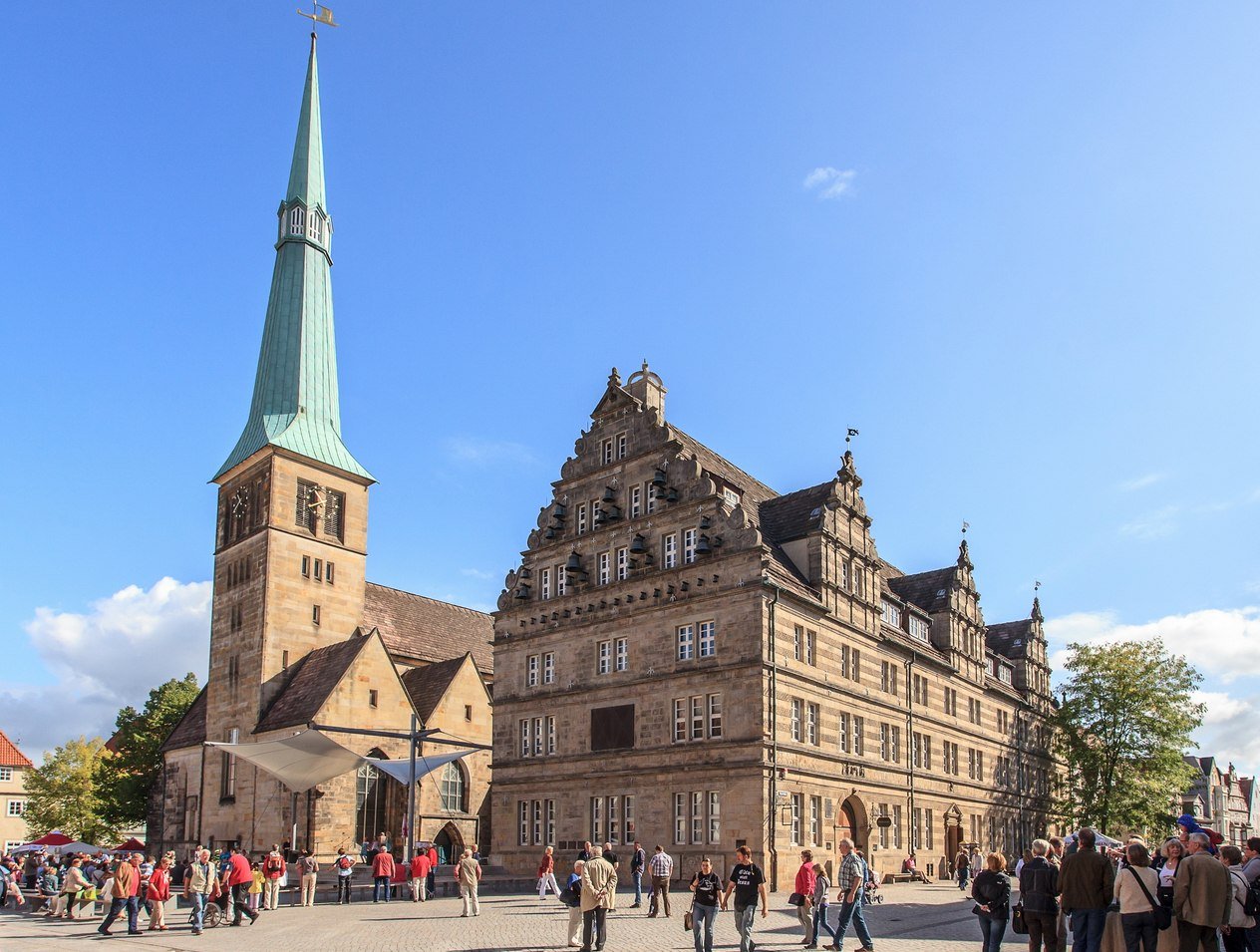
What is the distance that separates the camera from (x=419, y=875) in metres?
31.5

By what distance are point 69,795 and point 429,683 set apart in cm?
2794

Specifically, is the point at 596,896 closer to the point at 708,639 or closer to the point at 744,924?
the point at 744,924

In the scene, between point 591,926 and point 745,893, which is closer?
point 745,893

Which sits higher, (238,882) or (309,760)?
(309,760)

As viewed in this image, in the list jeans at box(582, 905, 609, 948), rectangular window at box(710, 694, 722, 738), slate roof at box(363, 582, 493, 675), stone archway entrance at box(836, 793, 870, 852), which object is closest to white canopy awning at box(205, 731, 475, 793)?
rectangular window at box(710, 694, 722, 738)

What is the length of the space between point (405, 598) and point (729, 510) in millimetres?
33016

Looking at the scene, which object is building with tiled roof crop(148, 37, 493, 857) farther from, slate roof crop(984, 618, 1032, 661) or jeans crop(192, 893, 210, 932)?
slate roof crop(984, 618, 1032, 661)

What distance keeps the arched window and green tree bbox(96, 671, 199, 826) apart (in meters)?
18.8

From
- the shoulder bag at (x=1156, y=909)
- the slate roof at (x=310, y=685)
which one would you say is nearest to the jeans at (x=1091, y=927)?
the shoulder bag at (x=1156, y=909)

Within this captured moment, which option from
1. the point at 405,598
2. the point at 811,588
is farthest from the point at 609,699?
the point at 405,598

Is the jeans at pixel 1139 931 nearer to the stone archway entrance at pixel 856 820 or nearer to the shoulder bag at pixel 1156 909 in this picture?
the shoulder bag at pixel 1156 909

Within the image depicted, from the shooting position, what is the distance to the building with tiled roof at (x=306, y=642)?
50719 millimetres

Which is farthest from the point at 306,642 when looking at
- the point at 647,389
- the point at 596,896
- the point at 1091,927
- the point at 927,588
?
the point at 1091,927

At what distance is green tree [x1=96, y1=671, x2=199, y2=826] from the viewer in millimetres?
62938
